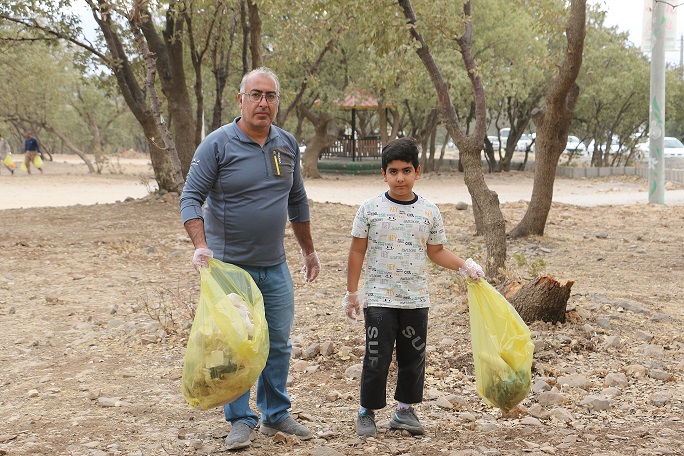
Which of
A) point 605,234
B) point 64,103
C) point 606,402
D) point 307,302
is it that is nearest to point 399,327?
point 606,402

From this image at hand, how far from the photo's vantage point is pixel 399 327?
13.0 feet

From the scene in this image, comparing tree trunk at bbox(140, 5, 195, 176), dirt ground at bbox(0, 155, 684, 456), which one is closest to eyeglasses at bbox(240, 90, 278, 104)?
dirt ground at bbox(0, 155, 684, 456)

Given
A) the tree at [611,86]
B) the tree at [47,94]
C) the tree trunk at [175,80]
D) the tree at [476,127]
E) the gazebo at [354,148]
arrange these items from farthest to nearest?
1. the gazebo at [354,148]
2. the tree at [47,94]
3. the tree at [611,86]
4. the tree trunk at [175,80]
5. the tree at [476,127]

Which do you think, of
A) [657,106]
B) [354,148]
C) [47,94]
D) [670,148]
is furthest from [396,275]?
[670,148]

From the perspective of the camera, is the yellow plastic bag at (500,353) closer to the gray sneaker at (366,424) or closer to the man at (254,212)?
the gray sneaker at (366,424)

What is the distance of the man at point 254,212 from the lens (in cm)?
374

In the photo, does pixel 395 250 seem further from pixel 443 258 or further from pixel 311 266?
pixel 311 266

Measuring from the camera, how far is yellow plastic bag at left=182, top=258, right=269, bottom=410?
137 inches

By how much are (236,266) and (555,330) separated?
9.50 feet

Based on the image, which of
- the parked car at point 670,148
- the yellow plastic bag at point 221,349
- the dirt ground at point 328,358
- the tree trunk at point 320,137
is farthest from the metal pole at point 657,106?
the parked car at point 670,148

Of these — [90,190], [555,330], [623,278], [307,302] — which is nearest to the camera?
[555,330]

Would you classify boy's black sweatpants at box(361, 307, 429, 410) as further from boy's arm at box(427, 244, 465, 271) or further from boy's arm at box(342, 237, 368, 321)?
boy's arm at box(427, 244, 465, 271)

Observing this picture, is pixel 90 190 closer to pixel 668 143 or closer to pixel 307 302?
pixel 307 302

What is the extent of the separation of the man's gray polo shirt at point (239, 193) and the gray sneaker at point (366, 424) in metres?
0.87
